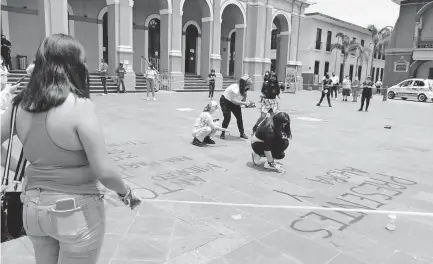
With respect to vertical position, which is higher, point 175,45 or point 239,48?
point 239,48

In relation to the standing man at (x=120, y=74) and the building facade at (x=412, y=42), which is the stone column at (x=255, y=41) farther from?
the building facade at (x=412, y=42)

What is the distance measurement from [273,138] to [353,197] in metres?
1.40

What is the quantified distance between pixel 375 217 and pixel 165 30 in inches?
722

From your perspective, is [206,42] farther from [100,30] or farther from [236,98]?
[236,98]

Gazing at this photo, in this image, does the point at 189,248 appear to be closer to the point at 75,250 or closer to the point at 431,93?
the point at 75,250

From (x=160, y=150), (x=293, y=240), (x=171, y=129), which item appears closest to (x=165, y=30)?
(x=171, y=129)

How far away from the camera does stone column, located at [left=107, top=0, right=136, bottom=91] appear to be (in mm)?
18078

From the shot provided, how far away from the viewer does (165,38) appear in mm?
20391

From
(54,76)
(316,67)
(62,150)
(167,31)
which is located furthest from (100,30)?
(316,67)

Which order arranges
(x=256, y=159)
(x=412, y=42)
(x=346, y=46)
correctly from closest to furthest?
1. (x=256, y=159)
2. (x=412, y=42)
3. (x=346, y=46)

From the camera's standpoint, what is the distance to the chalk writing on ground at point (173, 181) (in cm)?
449

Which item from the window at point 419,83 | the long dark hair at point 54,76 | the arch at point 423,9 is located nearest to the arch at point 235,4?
the window at point 419,83

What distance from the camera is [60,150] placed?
5.05ft

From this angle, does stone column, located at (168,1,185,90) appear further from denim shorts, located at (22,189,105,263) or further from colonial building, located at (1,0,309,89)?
denim shorts, located at (22,189,105,263)
